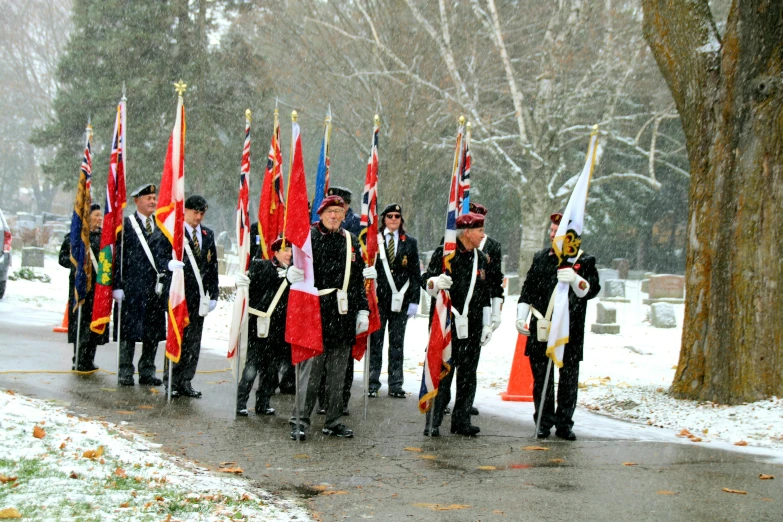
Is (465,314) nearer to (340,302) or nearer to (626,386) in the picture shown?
(340,302)

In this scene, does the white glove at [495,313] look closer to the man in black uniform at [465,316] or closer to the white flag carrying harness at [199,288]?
the man in black uniform at [465,316]

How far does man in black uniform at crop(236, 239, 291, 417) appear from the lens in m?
8.56

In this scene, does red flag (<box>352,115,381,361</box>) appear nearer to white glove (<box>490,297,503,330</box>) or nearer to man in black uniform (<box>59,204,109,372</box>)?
white glove (<box>490,297,503,330</box>)

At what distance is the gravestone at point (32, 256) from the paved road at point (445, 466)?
56.7 ft

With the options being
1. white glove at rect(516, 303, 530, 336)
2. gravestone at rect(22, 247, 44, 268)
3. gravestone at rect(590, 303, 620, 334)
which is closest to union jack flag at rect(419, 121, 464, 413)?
white glove at rect(516, 303, 530, 336)

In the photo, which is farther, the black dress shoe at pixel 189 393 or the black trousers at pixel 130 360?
the black trousers at pixel 130 360

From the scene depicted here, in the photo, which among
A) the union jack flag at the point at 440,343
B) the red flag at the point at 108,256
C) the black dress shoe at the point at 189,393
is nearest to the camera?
the union jack flag at the point at 440,343

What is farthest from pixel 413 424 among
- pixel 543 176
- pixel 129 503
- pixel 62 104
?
pixel 62 104

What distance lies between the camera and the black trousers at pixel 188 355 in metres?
9.50

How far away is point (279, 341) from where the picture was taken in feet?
28.6

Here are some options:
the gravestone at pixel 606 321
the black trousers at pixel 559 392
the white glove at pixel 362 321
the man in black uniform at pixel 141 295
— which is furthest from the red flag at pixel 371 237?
the gravestone at pixel 606 321

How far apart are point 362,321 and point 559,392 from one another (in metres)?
Result: 1.77

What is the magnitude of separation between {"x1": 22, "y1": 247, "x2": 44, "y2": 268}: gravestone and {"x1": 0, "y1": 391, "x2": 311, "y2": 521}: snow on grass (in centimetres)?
2031

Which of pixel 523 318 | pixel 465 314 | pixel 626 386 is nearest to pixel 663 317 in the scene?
pixel 626 386
